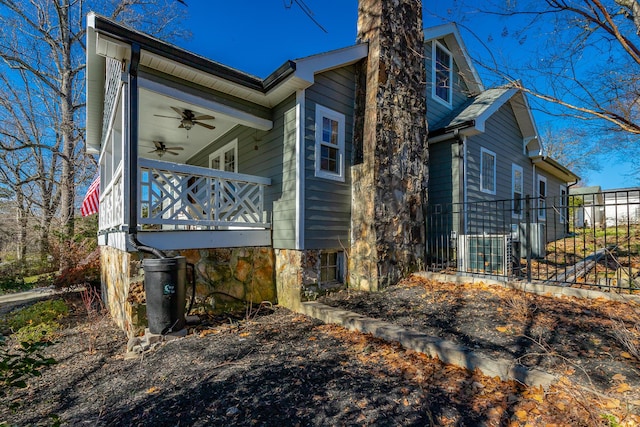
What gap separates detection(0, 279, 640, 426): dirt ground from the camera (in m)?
2.38

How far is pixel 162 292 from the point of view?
4.16 meters

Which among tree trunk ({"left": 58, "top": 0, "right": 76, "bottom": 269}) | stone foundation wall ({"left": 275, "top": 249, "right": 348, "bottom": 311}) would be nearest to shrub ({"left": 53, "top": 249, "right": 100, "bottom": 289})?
tree trunk ({"left": 58, "top": 0, "right": 76, "bottom": 269})

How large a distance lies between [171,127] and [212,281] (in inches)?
178

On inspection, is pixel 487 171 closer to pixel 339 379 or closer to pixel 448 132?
pixel 448 132

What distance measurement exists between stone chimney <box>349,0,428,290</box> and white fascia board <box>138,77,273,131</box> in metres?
1.99

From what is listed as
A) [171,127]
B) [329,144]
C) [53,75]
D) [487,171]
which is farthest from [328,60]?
[53,75]

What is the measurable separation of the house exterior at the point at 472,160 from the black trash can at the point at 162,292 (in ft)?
16.5

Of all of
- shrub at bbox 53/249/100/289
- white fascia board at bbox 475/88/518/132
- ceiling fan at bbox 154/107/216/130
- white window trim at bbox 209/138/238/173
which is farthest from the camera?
shrub at bbox 53/249/100/289

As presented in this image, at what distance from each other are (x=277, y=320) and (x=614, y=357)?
4043 millimetres

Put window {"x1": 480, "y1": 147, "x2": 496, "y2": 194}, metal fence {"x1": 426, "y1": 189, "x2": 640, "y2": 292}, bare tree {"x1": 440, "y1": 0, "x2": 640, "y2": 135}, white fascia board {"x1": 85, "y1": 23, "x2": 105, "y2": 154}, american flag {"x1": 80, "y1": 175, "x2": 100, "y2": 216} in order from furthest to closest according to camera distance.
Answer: american flag {"x1": 80, "y1": 175, "x2": 100, "y2": 216}
window {"x1": 480, "y1": 147, "x2": 496, "y2": 194}
white fascia board {"x1": 85, "y1": 23, "x2": 105, "y2": 154}
metal fence {"x1": 426, "y1": 189, "x2": 640, "y2": 292}
bare tree {"x1": 440, "y1": 0, "x2": 640, "y2": 135}

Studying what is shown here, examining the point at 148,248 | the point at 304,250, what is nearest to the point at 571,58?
the point at 304,250

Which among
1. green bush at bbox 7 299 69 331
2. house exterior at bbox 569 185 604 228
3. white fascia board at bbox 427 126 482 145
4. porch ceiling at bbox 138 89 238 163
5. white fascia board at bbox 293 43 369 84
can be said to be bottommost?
green bush at bbox 7 299 69 331

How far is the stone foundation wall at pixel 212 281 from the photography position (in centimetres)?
453

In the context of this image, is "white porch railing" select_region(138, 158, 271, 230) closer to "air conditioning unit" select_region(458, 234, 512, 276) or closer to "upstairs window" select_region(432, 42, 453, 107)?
"air conditioning unit" select_region(458, 234, 512, 276)
